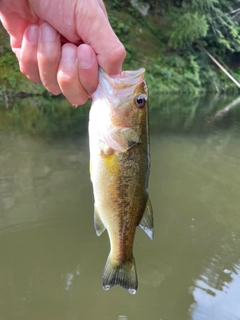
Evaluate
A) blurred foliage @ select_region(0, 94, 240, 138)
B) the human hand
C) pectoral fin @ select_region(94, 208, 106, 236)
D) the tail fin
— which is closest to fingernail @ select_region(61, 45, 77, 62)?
the human hand

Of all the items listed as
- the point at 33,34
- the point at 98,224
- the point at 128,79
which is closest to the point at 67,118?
the point at 98,224

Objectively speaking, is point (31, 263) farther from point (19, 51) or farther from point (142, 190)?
point (19, 51)

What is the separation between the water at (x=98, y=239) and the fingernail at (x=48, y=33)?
2908mm

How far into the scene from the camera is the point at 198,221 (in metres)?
5.55

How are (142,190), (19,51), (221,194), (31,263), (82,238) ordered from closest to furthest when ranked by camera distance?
(19,51) < (142,190) < (31,263) < (82,238) < (221,194)

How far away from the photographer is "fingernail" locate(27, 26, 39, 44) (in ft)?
5.07

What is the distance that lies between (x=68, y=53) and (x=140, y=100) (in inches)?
17.4

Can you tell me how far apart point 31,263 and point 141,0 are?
22.5m

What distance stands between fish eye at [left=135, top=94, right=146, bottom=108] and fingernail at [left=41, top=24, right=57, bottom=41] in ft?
1.63

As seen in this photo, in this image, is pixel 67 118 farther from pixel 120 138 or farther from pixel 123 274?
pixel 120 138

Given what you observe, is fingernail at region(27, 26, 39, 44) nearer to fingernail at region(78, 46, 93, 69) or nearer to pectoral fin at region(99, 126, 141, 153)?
fingernail at region(78, 46, 93, 69)

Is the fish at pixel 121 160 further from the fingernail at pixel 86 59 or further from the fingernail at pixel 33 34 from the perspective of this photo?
the fingernail at pixel 33 34

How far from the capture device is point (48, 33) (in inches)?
59.6

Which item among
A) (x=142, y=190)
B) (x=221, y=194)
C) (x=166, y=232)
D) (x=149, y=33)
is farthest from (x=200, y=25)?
(x=142, y=190)
